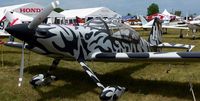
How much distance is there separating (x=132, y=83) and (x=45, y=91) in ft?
7.45

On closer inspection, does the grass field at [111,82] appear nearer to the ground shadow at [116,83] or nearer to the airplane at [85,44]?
the ground shadow at [116,83]

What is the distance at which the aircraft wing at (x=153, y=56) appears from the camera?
21.5 feet

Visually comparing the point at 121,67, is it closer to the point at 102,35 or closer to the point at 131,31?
the point at 131,31

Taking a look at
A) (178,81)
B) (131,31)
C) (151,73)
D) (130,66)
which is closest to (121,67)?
(130,66)

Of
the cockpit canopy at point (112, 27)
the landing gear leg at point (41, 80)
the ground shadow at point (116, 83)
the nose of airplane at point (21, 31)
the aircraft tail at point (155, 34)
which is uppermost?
the nose of airplane at point (21, 31)

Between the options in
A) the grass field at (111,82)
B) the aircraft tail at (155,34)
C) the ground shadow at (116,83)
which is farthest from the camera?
the aircraft tail at (155,34)

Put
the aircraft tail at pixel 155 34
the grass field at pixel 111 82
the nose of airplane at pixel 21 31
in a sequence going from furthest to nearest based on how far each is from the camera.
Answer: the aircraft tail at pixel 155 34 < the grass field at pixel 111 82 < the nose of airplane at pixel 21 31

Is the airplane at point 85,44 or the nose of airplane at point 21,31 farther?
the airplane at point 85,44

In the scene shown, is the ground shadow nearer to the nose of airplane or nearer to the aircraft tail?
the nose of airplane

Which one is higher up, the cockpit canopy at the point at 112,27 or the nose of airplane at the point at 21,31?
the nose of airplane at the point at 21,31

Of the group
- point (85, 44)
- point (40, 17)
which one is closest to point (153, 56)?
point (85, 44)

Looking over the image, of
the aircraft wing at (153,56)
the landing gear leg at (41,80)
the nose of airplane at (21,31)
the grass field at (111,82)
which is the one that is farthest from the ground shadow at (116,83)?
the nose of airplane at (21,31)

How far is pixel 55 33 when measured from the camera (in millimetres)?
6758

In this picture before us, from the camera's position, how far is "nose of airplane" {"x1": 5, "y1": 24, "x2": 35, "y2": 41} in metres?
6.14
